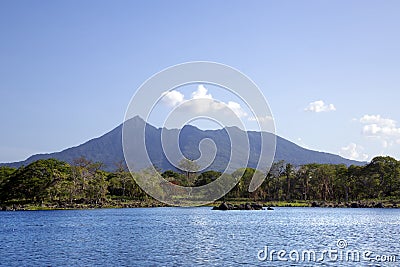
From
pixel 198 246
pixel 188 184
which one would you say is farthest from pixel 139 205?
pixel 198 246

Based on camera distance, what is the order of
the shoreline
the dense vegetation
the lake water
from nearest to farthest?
1. the lake water
2. the shoreline
3. the dense vegetation

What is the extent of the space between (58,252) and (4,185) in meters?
59.5

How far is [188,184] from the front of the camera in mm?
100000

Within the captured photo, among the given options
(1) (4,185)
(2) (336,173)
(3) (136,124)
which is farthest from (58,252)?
(2) (336,173)

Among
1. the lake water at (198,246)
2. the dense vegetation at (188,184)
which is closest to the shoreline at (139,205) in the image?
the dense vegetation at (188,184)

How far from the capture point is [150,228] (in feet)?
136

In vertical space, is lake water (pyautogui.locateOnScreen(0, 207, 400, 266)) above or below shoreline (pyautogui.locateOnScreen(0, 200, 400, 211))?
below

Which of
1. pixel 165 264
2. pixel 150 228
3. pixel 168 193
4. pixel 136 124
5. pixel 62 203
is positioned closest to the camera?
pixel 165 264

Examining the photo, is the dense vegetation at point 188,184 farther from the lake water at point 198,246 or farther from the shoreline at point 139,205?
the lake water at point 198,246

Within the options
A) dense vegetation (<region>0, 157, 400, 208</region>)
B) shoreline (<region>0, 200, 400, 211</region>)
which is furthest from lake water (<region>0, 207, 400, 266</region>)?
dense vegetation (<region>0, 157, 400, 208</region>)

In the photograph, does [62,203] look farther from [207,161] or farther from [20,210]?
[207,161]

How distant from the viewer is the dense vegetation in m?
79.3

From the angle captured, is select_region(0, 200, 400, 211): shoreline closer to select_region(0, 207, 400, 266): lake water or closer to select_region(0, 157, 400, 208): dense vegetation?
select_region(0, 157, 400, 208): dense vegetation

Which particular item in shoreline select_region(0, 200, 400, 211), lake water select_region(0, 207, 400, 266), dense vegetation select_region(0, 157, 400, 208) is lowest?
lake water select_region(0, 207, 400, 266)
